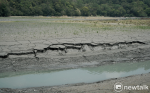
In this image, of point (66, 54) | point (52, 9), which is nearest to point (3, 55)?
point (66, 54)

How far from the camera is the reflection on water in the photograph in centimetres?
536

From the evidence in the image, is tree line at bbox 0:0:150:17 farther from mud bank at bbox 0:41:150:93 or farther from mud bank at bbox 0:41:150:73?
mud bank at bbox 0:41:150:93

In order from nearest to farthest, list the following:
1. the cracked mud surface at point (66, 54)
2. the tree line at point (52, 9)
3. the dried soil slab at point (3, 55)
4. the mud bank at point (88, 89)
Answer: the mud bank at point (88, 89), the cracked mud surface at point (66, 54), the dried soil slab at point (3, 55), the tree line at point (52, 9)

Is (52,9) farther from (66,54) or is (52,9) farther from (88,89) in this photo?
(88,89)

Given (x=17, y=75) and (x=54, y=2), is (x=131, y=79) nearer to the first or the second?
(x=17, y=75)

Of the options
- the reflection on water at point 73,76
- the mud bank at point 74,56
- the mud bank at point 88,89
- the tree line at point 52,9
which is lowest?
the mud bank at point 88,89

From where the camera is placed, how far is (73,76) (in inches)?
237

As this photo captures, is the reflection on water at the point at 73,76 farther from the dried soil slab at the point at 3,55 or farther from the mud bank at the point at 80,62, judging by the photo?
the dried soil slab at the point at 3,55

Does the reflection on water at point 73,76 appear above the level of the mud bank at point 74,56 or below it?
below

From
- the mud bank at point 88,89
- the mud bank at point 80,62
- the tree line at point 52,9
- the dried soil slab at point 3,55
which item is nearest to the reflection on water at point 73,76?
the mud bank at point 80,62

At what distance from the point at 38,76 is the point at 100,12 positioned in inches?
2178

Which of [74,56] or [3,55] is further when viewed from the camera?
[74,56]

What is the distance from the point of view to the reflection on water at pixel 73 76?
5.36m

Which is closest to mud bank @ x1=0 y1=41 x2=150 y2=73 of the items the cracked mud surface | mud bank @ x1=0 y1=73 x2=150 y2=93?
the cracked mud surface
